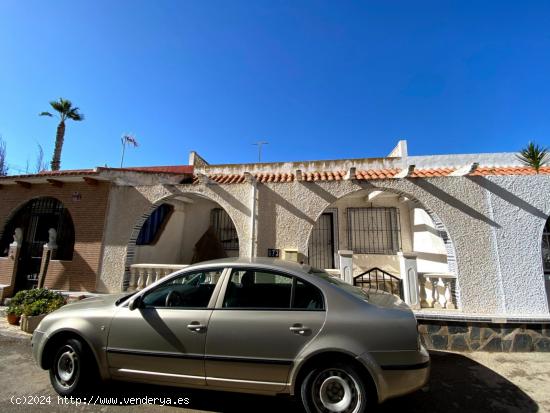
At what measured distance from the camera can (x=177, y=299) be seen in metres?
3.01

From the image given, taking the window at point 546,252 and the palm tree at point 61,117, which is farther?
the palm tree at point 61,117

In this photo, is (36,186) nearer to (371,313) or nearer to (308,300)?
(308,300)

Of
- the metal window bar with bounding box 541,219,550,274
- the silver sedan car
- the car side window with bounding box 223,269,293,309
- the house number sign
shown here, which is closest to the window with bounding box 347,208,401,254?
the metal window bar with bounding box 541,219,550,274

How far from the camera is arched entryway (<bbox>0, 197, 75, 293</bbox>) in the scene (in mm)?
7730

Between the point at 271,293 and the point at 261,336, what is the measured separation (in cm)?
50

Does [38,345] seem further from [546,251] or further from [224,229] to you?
[546,251]

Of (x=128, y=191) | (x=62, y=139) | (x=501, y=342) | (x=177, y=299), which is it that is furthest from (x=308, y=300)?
(x=62, y=139)

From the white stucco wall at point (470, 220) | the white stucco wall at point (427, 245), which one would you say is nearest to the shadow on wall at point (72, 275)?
the white stucco wall at point (470, 220)

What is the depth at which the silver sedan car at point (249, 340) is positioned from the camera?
8.16ft

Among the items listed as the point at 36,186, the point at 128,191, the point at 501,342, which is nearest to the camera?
the point at 501,342

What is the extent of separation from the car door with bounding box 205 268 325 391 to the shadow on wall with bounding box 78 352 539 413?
1.83 feet

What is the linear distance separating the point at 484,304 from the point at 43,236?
12301 mm

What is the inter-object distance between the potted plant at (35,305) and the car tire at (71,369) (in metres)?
3.30

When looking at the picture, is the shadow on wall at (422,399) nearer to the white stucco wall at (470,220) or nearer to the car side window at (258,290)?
the car side window at (258,290)
